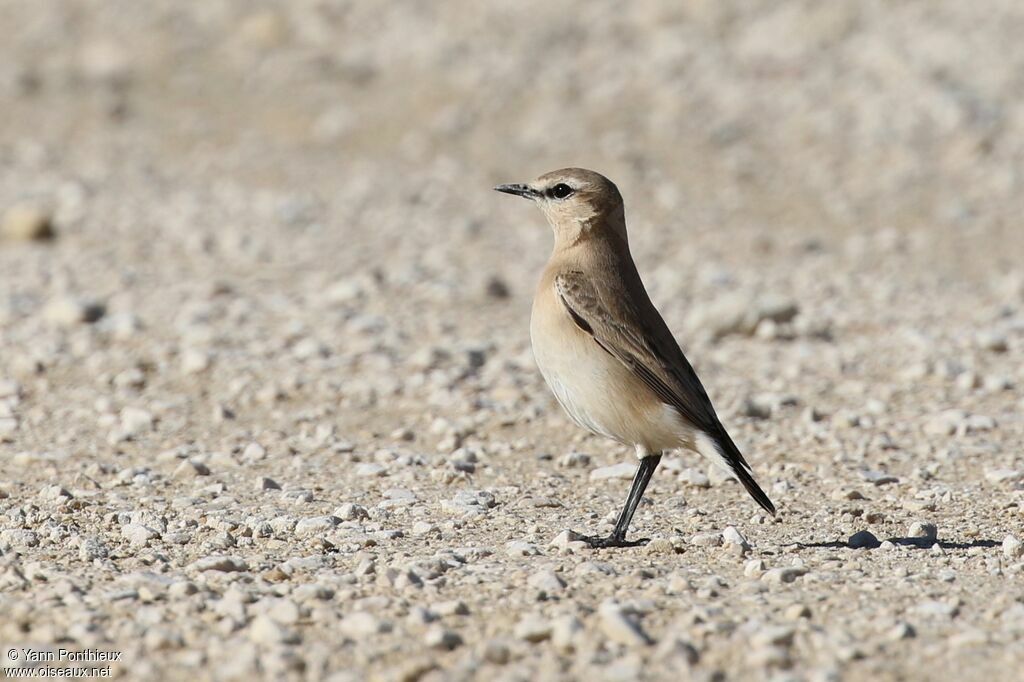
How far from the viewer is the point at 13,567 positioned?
5.46 meters

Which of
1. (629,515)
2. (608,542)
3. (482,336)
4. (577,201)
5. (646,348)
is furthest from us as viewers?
(482,336)

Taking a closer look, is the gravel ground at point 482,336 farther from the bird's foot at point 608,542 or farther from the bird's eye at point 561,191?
the bird's eye at point 561,191

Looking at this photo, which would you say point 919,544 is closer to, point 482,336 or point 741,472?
point 741,472

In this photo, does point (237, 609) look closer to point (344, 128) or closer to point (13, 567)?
point (13, 567)

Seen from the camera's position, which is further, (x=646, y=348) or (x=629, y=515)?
(x=646, y=348)

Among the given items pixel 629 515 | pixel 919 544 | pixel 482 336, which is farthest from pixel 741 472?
pixel 482 336

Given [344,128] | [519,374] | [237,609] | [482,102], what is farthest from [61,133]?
[237,609]

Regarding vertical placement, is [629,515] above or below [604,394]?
below

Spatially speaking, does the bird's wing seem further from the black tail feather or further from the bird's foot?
the bird's foot

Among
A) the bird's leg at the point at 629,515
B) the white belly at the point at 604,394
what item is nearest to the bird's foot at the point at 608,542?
the bird's leg at the point at 629,515

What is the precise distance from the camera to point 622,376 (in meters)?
6.25

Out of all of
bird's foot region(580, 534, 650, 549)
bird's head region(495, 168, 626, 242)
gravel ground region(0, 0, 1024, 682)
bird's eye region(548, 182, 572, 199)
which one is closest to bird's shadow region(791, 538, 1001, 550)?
gravel ground region(0, 0, 1024, 682)

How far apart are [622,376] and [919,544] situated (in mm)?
1404

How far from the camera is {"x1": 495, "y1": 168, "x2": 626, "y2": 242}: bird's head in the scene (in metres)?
6.78
